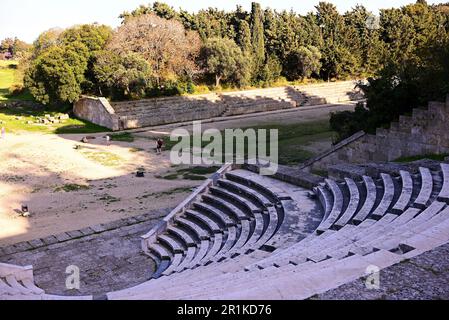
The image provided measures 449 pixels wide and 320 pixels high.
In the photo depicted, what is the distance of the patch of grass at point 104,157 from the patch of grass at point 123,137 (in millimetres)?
3227

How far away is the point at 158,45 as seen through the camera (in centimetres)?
3688

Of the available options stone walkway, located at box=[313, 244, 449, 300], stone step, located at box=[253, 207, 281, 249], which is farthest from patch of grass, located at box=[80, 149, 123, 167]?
stone walkway, located at box=[313, 244, 449, 300]

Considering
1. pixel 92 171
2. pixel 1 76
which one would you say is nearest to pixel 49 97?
pixel 92 171

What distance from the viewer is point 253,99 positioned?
39969mm

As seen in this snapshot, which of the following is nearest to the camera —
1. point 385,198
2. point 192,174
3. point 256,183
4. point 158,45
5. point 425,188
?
point 425,188

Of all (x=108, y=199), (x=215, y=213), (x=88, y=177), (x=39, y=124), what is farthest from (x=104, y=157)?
(x=215, y=213)

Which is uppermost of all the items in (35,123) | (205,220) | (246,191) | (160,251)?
(35,123)

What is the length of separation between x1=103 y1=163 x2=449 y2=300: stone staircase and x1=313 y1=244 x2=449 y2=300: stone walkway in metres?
0.15

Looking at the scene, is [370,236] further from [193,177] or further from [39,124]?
[39,124]

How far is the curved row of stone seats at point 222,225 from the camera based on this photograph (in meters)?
10.7

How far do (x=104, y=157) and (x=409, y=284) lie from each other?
21.7 metres

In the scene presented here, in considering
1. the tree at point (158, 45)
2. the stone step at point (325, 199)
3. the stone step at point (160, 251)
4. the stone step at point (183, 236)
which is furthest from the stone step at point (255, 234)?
the tree at point (158, 45)

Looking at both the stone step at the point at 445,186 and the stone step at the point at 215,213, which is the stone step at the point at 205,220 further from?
the stone step at the point at 445,186
